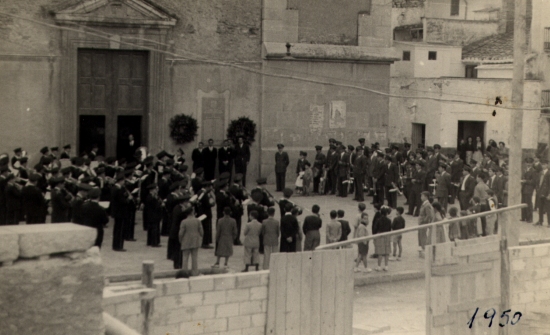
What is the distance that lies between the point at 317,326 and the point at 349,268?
1.03 meters

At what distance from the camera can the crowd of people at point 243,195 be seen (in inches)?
619

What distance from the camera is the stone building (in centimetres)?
2369

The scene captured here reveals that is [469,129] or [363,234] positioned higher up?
[469,129]

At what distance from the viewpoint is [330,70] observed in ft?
88.3

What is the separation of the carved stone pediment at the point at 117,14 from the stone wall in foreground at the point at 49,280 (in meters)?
19.7

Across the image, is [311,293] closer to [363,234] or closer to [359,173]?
[363,234]

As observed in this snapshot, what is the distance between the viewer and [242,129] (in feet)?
84.7

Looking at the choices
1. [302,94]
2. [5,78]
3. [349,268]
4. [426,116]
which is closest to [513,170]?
[349,268]

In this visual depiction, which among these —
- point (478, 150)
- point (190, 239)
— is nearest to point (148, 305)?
point (190, 239)

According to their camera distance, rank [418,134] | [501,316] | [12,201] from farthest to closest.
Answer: [418,134] → [12,201] → [501,316]

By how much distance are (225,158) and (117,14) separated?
16.1 ft

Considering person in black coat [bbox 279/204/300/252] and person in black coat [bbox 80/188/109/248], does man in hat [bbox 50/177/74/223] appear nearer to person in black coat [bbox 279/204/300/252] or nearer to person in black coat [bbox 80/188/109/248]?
person in black coat [bbox 80/188/109/248]

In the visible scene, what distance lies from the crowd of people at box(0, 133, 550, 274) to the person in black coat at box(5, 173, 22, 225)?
0.02 metres

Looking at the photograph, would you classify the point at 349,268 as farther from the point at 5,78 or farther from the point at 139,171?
the point at 5,78
